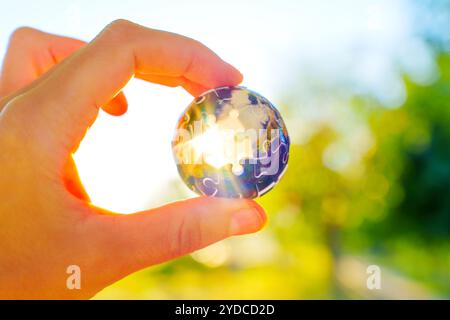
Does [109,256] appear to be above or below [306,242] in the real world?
below

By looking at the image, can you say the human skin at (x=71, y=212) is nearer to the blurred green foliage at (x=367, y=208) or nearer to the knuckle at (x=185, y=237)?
the knuckle at (x=185, y=237)

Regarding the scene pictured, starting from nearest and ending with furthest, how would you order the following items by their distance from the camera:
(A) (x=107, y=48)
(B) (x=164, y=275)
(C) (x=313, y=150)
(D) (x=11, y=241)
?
(D) (x=11, y=241), (A) (x=107, y=48), (C) (x=313, y=150), (B) (x=164, y=275)

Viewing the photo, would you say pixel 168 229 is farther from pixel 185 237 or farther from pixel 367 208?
pixel 367 208

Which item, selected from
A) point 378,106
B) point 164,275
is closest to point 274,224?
point 378,106

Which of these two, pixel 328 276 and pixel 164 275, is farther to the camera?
pixel 164 275

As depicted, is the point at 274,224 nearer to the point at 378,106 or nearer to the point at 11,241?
the point at 378,106

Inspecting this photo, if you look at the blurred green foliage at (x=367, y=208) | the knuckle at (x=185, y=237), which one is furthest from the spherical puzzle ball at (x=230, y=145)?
the blurred green foliage at (x=367, y=208)

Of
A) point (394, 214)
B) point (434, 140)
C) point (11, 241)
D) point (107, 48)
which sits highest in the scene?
point (434, 140)
